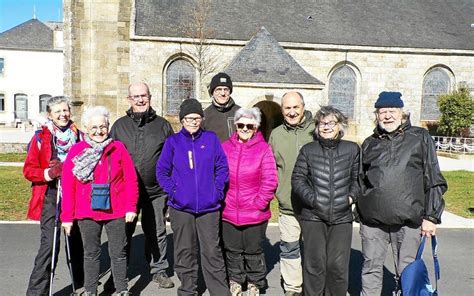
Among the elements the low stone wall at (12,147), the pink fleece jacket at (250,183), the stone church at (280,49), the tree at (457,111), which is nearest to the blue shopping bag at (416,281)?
the pink fleece jacket at (250,183)

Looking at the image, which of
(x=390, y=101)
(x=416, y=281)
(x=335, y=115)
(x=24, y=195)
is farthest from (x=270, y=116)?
(x=416, y=281)

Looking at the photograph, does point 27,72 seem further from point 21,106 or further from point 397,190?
point 397,190

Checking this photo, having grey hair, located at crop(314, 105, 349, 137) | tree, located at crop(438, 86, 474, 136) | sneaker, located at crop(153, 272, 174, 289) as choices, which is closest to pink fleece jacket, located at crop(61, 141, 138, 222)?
sneaker, located at crop(153, 272, 174, 289)

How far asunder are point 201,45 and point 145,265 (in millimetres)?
16720

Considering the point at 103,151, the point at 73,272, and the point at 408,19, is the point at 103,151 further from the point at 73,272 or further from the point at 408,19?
the point at 408,19

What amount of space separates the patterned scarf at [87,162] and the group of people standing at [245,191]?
0.01 m

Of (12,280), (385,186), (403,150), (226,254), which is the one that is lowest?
(12,280)

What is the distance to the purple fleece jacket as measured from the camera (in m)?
4.43

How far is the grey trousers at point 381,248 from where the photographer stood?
409 centimetres

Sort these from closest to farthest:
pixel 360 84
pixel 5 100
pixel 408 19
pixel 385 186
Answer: pixel 385 186, pixel 360 84, pixel 408 19, pixel 5 100

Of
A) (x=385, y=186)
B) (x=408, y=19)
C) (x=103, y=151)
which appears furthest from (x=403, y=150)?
(x=408, y=19)

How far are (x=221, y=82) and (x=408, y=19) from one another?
24.7m

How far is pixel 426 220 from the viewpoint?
158 inches

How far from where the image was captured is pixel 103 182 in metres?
4.36
